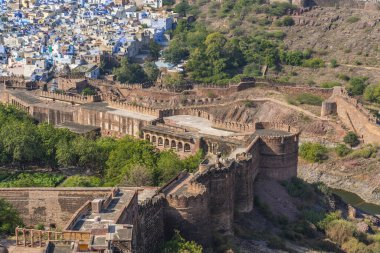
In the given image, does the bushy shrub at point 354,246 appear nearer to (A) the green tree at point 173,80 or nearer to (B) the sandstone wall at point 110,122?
(B) the sandstone wall at point 110,122

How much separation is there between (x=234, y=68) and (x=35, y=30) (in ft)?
70.8

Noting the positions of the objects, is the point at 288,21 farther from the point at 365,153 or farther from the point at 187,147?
the point at 187,147

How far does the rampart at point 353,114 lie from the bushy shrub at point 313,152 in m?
2.71

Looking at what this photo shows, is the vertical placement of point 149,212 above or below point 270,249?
above

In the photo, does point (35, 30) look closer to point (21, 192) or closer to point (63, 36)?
point (63, 36)

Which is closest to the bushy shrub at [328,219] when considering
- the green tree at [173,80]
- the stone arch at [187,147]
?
the stone arch at [187,147]

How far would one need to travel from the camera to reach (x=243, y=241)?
83.1 ft

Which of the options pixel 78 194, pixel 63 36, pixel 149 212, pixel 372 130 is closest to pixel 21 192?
pixel 78 194

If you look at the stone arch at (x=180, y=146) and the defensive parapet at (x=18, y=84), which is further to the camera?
the defensive parapet at (x=18, y=84)

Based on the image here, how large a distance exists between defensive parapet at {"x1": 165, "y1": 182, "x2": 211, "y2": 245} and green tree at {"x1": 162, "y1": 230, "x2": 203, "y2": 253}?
2.03ft

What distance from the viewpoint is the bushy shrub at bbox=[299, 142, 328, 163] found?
42.0 m

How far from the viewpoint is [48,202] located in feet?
71.8

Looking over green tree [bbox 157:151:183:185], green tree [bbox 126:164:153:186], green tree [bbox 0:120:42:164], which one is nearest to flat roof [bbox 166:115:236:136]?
green tree [bbox 157:151:183:185]

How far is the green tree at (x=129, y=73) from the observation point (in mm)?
56781
